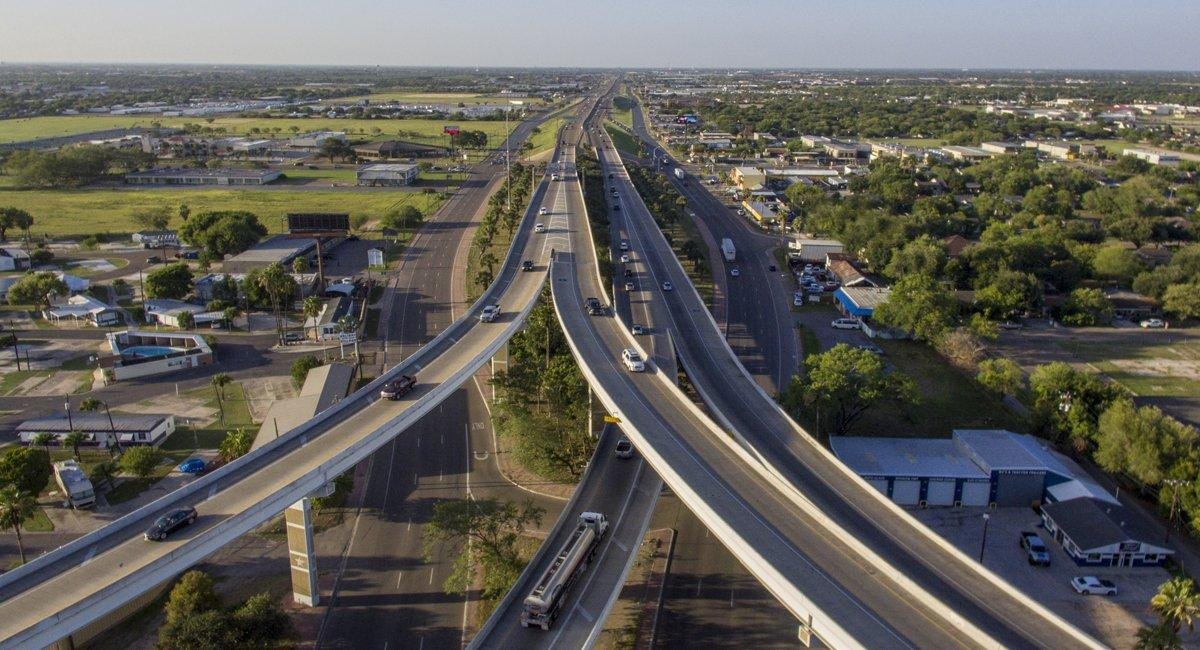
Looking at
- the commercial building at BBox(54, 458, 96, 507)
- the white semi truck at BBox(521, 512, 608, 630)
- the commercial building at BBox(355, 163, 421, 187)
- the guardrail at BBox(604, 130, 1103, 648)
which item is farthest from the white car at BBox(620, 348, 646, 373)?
the commercial building at BBox(355, 163, 421, 187)

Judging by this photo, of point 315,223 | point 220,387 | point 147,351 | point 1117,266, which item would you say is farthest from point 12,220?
point 1117,266

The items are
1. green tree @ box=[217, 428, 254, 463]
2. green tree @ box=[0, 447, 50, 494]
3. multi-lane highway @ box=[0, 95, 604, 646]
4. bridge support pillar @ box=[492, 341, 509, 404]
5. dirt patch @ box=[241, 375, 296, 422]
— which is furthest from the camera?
bridge support pillar @ box=[492, 341, 509, 404]

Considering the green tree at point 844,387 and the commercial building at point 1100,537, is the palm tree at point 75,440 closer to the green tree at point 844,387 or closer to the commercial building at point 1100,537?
the green tree at point 844,387

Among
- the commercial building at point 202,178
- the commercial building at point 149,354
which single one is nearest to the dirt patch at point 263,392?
the commercial building at point 149,354

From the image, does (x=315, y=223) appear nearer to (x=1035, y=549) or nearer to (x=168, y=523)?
(x=168, y=523)

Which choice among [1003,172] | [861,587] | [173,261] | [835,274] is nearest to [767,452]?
[861,587]

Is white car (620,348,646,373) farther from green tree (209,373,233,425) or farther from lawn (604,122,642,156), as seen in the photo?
lawn (604,122,642,156)
